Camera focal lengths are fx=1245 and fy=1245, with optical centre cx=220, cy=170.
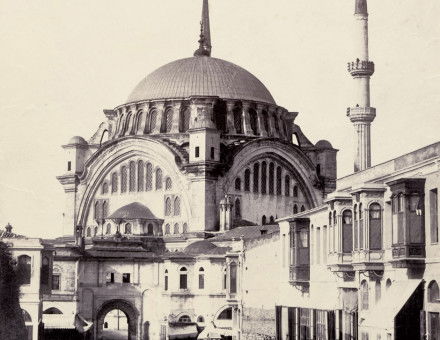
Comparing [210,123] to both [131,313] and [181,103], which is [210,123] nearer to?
[181,103]

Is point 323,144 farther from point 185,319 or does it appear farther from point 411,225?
point 411,225

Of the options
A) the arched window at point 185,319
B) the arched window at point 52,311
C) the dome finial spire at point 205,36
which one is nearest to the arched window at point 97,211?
the dome finial spire at point 205,36

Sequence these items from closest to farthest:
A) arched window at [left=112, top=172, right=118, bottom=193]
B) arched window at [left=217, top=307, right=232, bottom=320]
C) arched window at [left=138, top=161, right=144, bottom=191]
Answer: arched window at [left=217, top=307, right=232, bottom=320], arched window at [left=138, top=161, right=144, bottom=191], arched window at [left=112, top=172, right=118, bottom=193]

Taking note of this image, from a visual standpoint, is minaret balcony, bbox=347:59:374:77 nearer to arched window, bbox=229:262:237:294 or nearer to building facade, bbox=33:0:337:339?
building facade, bbox=33:0:337:339

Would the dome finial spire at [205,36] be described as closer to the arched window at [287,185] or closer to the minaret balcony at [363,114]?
the arched window at [287,185]

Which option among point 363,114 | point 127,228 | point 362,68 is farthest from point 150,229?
point 362,68

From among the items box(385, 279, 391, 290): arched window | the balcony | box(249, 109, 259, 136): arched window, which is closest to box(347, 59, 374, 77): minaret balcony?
box(385, 279, 391, 290): arched window
